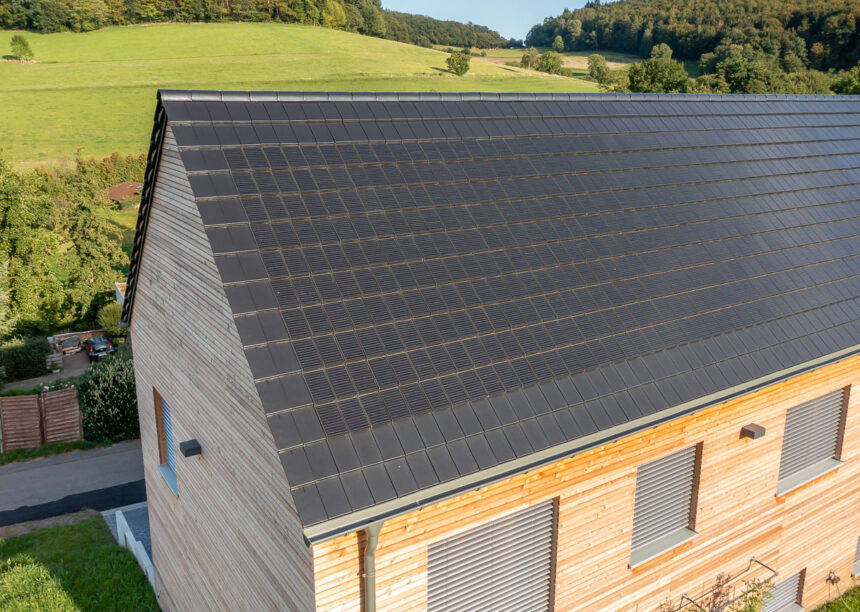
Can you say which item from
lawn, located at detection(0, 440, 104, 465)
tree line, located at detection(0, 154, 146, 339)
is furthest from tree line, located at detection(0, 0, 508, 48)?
lawn, located at detection(0, 440, 104, 465)

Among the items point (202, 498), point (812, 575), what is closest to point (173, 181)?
point (202, 498)

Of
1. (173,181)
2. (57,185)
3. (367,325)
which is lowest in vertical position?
(57,185)

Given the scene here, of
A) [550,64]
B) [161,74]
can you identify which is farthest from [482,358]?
[550,64]

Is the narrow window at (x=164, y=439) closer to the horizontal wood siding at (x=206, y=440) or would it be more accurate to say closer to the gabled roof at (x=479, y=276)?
the horizontal wood siding at (x=206, y=440)

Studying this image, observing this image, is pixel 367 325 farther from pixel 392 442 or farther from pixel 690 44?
pixel 690 44

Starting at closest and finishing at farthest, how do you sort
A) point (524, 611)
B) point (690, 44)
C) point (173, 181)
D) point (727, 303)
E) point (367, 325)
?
point (367, 325), point (524, 611), point (173, 181), point (727, 303), point (690, 44)

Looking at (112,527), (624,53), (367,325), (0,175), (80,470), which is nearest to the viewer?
(367,325)
